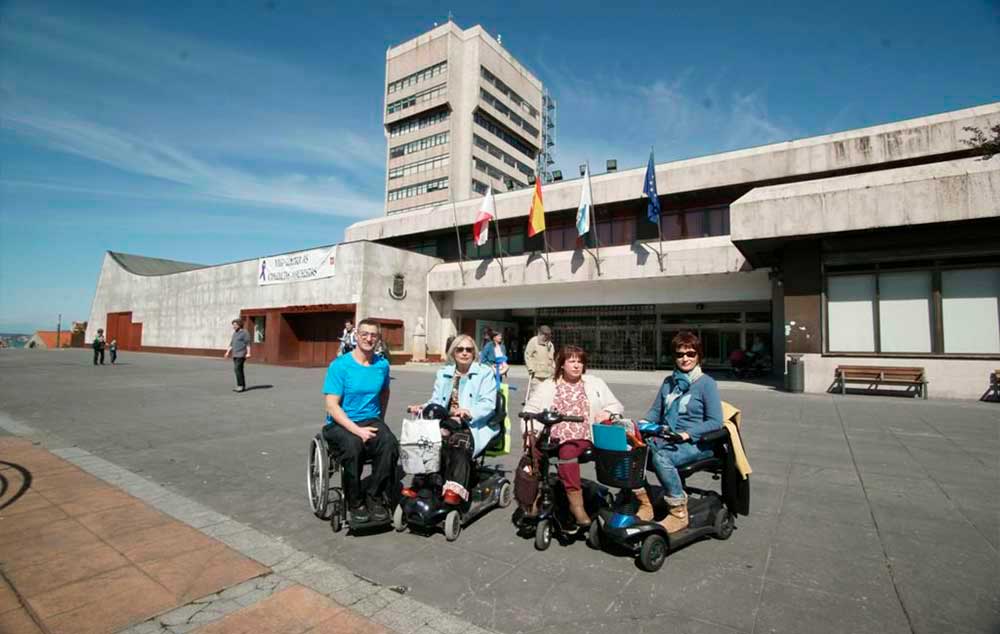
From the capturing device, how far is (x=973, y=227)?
10898 millimetres

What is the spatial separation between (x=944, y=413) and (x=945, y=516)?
727 centimetres

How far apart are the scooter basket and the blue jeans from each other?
0.18 m

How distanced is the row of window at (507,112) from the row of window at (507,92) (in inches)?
65.8

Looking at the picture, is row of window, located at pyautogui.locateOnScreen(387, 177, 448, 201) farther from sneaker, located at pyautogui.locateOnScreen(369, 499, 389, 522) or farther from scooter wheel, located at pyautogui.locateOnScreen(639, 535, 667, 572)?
scooter wheel, located at pyautogui.locateOnScreen(639, 535, 667, 572)

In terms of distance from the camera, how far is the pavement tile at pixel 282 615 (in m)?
2.26

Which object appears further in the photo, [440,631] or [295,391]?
[295,391]

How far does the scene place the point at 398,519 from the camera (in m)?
3.47

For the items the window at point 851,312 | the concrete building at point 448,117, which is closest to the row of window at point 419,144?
the concrete building at point 448,117

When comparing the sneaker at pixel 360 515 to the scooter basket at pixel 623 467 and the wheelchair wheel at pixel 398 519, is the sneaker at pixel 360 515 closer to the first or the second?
the wheelchair wheel at pixel 398 519

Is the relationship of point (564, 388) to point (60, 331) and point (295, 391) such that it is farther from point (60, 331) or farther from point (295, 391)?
point (60, 331)

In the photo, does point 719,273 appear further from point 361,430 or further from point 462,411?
point 361,430

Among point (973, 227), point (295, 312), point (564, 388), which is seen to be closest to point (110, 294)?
point (295, 312)

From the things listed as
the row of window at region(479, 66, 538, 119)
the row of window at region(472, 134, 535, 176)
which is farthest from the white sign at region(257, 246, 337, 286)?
the row of window at region(479, 66, 538, 119)

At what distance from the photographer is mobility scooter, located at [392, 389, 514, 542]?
11.0 ft
